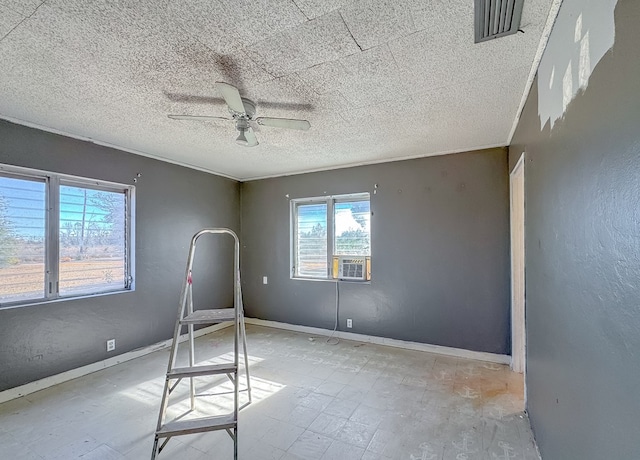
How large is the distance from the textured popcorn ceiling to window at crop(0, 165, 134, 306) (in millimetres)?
586

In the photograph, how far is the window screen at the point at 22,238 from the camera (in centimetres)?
259

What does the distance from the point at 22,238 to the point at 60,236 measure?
278 millimetres

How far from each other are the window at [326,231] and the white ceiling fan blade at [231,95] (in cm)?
251

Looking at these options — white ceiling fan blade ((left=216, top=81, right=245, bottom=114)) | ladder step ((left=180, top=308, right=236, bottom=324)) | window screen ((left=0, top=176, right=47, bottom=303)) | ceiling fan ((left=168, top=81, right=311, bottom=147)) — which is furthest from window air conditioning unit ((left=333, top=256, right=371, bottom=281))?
window screen ((left=0, top=176, right=47, bottom=303))

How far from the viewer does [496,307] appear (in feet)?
10.8

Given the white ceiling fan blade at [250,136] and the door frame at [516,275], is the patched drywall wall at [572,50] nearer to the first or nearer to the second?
the door frame at [516,275]

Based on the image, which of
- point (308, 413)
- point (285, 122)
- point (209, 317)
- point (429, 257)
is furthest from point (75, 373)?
point (429, 257)

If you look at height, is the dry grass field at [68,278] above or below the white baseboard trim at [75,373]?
above

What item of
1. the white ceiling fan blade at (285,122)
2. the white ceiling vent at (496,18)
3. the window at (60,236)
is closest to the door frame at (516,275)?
the white ceiling vent at (496,18)

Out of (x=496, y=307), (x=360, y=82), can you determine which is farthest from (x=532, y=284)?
(x=360, y=82)

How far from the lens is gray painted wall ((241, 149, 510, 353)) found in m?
3.31

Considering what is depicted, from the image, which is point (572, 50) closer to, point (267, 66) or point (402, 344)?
point (267, 66)

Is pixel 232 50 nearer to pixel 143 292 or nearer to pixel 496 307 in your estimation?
pixel 143 292

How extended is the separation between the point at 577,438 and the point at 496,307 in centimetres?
226
